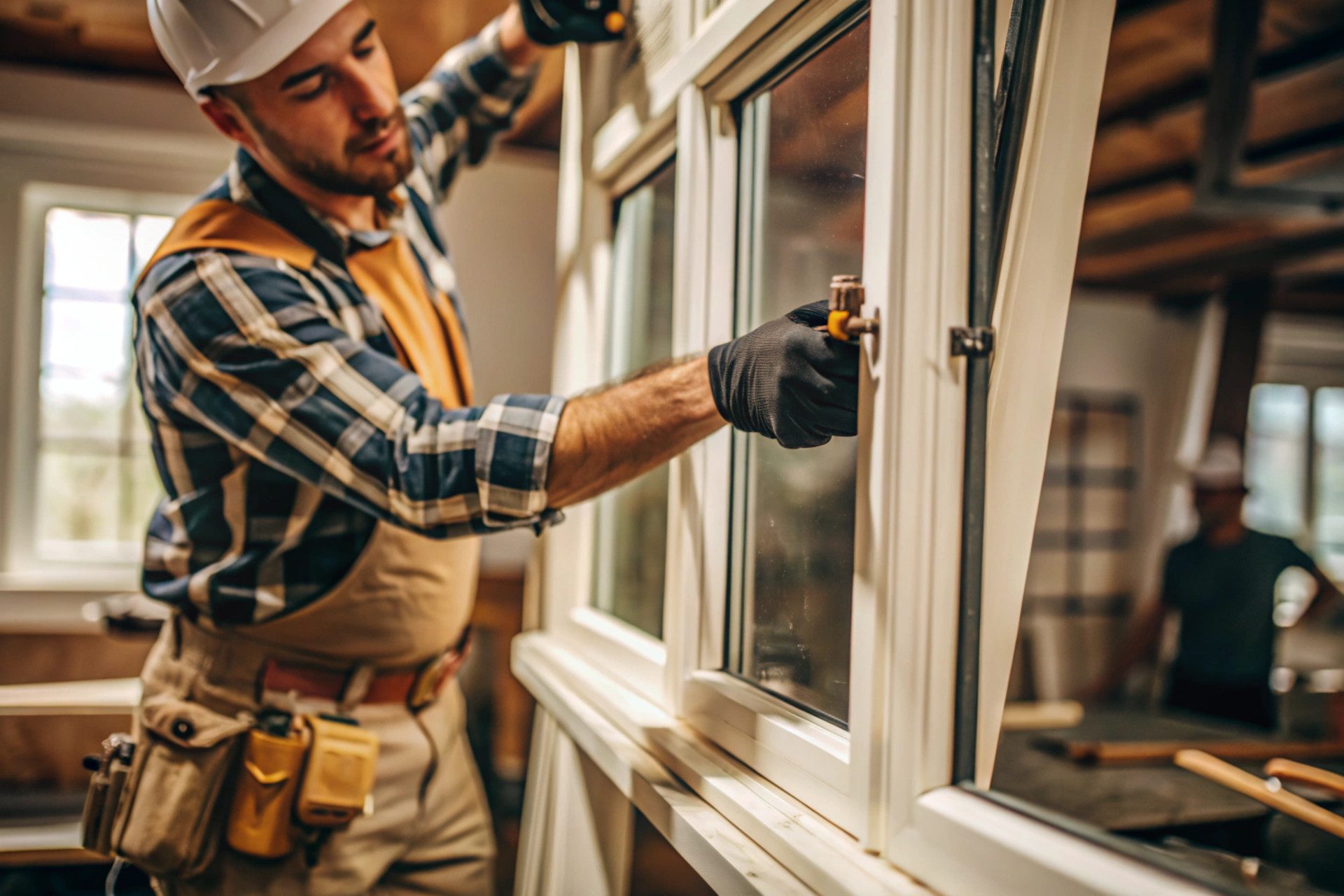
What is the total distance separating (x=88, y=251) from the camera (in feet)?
9.57

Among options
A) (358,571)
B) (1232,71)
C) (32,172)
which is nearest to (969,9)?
(358,571)

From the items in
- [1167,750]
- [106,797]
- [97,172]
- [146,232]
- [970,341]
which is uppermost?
[97,172]

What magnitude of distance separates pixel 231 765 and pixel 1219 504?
3.45 metres

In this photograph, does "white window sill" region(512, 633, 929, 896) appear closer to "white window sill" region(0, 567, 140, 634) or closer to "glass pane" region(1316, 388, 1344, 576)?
"white window sill" region(0, 567, 140, 634)

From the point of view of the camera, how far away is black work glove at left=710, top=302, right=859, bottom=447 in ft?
2.40

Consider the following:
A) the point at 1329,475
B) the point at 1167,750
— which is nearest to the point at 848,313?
the point at 1167,750

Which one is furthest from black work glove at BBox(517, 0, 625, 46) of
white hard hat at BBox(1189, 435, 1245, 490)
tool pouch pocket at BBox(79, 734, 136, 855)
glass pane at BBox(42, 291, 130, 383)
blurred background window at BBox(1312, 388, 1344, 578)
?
blurred background window at BBox(1312, 388, 1344, 578)

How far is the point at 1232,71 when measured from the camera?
2.22 meters

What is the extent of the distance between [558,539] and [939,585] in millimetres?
991

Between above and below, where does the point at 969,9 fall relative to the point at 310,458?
above

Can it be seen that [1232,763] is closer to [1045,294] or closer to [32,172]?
[1045,294]

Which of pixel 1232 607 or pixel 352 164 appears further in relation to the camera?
pixel 1232 607

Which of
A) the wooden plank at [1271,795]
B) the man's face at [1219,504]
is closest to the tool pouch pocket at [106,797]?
the wooden plank at [1271,795]

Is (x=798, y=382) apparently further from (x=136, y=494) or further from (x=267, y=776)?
(x=136, y=494)
